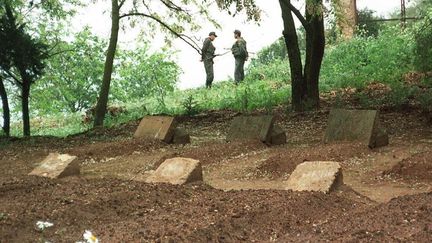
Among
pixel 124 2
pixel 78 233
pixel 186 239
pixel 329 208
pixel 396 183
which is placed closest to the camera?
pixel 186 239

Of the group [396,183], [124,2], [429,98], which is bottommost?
[396,183]

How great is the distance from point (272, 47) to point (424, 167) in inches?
763

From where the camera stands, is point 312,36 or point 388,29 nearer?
point 312,36

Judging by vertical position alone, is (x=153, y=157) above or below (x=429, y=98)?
below

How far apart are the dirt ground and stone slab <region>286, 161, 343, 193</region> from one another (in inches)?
4.2

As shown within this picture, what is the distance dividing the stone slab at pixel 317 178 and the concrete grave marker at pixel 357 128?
251 cm

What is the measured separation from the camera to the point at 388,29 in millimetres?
17766

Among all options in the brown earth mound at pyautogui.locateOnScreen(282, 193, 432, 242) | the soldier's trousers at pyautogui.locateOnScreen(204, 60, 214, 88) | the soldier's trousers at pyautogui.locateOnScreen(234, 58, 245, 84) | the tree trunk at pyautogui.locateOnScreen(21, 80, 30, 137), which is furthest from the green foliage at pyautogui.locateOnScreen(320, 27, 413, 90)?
the brown earth mound at pyautogui.locateOnScreen(282, 193, 432, 242)

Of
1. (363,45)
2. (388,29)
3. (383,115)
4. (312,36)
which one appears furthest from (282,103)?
(388,29)

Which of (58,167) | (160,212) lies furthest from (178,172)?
(58,167)

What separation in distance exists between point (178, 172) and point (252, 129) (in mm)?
3242

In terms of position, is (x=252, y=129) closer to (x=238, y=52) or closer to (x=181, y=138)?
(x=181, y=138)

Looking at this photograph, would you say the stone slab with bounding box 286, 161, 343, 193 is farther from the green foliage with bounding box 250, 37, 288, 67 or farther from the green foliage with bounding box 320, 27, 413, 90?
the green foliage with bounding box 250, 37, 288, 67

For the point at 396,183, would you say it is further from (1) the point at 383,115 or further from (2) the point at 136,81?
(2) the point at 136,81
